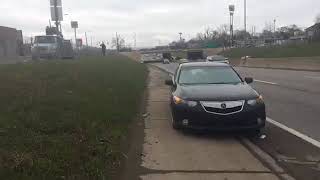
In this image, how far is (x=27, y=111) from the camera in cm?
1059

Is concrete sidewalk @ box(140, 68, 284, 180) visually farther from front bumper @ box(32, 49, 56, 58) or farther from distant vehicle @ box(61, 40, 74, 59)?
distant vehicle @ box(61, 40, 74, 59)

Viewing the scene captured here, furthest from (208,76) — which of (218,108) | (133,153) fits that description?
(133,153)

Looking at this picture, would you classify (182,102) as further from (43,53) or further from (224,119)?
(43,53)

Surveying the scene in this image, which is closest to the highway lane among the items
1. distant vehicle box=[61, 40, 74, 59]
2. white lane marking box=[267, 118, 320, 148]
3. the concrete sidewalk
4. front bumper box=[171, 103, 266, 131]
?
white lane marking box=[267, 118, 320, 148]

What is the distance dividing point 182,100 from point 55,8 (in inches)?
1610

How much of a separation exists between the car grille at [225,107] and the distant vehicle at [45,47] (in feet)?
119

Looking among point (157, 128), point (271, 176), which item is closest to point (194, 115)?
point (157, 128)

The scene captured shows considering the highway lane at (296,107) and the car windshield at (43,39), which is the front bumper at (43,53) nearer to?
the car windshield at (43,39)

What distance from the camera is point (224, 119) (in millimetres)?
9188

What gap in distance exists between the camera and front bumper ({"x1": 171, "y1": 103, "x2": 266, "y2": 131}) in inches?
363

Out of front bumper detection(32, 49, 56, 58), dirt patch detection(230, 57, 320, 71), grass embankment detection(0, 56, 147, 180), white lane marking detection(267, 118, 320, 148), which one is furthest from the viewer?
front bumper detection(32, 49, 56, 58)

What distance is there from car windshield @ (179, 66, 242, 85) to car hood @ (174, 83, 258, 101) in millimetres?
541

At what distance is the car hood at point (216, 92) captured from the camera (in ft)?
30.9

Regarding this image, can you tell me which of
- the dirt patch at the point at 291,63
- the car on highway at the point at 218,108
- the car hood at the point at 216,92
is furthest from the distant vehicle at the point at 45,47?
the car on highway at the point at 218,108
